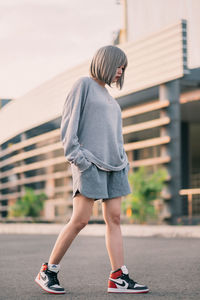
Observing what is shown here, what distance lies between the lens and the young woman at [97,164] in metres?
4.18

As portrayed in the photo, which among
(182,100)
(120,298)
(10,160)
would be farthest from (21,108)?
(120,298)

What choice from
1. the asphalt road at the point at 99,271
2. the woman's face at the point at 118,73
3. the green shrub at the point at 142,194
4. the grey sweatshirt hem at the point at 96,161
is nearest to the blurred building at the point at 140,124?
the green shrub at the point at 142,194

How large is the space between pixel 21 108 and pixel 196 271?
32012 mm

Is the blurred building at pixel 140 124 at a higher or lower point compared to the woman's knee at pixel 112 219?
higher

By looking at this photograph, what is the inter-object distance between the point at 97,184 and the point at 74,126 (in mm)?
444

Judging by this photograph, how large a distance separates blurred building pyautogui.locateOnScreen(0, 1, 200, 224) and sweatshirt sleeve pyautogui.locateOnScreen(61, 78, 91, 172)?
601 inches

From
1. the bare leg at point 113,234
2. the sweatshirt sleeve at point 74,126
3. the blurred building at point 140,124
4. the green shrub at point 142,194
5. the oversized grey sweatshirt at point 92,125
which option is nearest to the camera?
the sweatshirt sleeve at point 74,126

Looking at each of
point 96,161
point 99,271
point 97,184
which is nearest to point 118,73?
point 96,161

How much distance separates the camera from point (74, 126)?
13.7ft

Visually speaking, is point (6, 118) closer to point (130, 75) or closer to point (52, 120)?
point (52, 120)

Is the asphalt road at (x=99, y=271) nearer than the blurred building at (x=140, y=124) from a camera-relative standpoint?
Yes

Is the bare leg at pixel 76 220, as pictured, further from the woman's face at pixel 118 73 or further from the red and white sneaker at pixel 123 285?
the woman's face at pixel 118 73

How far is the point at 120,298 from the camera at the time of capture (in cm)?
397

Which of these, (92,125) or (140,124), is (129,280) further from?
(140,124)
